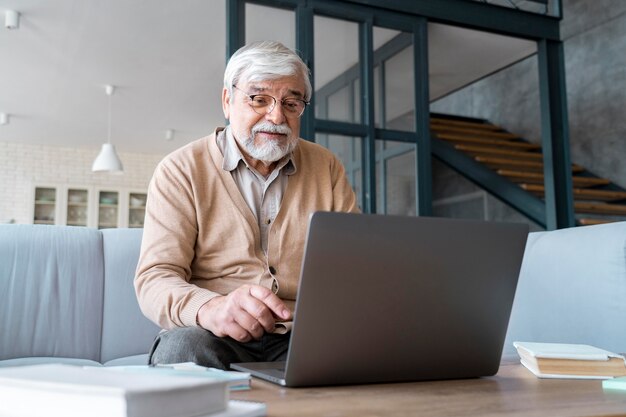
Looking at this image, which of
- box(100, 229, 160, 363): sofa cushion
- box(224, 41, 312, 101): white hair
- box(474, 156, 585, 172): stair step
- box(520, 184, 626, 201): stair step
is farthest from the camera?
box(474, 156, 585, 172): stair step

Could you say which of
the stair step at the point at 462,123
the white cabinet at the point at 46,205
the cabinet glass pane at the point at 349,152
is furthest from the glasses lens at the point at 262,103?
the white cabinet at the point at 46,205

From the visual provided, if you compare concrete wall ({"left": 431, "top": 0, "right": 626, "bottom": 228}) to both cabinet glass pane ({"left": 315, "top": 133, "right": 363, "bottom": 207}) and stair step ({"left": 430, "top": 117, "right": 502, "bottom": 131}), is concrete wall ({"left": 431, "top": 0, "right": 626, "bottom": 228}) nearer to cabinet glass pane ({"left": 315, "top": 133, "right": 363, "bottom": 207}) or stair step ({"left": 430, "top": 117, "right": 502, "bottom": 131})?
stair step ({"left": 430, "top": 117, "right": 502, "bottom": 131})

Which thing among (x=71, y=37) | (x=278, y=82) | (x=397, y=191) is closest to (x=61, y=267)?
(x=278, y=82)

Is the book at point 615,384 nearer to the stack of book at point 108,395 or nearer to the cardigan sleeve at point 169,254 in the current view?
the stack of book at point 108,395

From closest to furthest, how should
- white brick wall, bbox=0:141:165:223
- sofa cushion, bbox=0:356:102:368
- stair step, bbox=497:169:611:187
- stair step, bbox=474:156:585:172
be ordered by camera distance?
sofa cushion, bbox=0:356:102:368
stair step, bbox=497:169:611:187
stair step, bbox=474:156:585:172
white brick wall, bbox=0:141:165:223

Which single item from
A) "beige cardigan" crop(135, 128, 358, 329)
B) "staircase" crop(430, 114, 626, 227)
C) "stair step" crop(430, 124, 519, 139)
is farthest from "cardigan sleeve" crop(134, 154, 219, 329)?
"stair step" crop(430, 124, 519, 139)

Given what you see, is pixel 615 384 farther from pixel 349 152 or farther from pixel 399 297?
pixel 349 152

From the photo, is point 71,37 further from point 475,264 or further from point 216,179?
point 475,264

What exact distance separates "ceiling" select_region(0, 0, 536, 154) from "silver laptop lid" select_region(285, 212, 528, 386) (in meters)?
3.31

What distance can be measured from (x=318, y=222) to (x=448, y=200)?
8.33m

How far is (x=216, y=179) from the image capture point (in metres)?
1.63

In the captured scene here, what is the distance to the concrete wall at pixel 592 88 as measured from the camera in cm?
614

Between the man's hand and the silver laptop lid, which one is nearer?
the silver laptop lid

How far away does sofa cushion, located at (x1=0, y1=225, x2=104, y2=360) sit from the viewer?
2.36m
